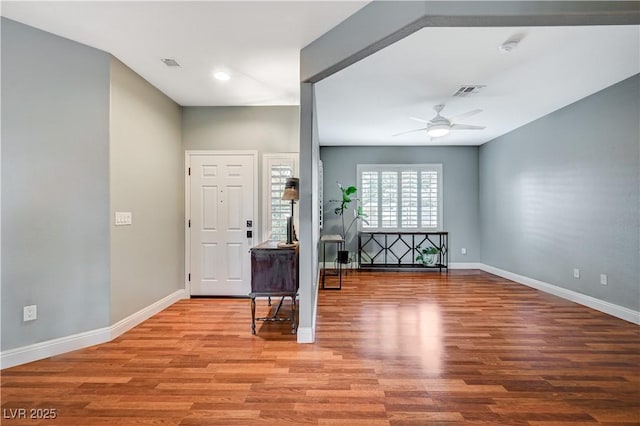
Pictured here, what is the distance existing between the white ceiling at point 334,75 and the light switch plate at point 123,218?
1.59 m

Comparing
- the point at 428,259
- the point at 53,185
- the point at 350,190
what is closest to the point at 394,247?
the point at 428,259

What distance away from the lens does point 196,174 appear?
14.8 ft

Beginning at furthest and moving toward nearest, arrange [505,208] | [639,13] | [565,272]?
[505,208]
[565,272]
[639,13]

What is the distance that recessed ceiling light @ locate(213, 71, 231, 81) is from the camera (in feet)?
11.3

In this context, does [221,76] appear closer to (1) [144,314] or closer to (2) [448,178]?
(1) [144,314]

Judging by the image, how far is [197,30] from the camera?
104 inches

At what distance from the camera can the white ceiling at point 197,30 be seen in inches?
92.8

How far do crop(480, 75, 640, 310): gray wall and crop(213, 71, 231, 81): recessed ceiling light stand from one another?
4.56 metres

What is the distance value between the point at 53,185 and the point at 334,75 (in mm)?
2929

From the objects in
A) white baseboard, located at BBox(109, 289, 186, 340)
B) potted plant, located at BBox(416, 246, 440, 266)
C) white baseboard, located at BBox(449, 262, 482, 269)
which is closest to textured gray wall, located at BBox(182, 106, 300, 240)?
white baseboard, located at BBox(109, 289, 186, 340)

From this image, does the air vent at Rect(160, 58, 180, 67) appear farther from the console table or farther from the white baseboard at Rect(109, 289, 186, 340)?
the console table

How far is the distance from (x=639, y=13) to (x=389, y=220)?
17.0ft

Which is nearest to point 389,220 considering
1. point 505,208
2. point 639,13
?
point 505,208

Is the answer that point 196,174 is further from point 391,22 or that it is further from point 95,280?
point 391,22
